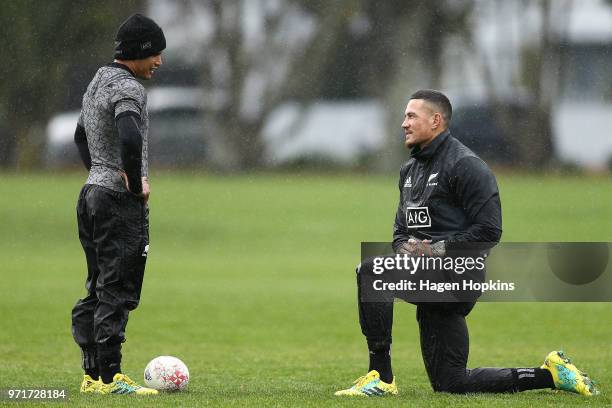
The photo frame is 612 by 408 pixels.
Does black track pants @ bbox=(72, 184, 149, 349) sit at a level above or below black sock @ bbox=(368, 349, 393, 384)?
above

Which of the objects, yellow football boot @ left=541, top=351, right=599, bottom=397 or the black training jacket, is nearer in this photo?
the black training jacket

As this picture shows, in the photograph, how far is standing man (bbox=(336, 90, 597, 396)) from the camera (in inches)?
248

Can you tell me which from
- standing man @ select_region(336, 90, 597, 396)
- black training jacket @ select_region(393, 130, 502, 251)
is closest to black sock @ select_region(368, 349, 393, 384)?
standing man @ select_region(336, 90, 597, 396)

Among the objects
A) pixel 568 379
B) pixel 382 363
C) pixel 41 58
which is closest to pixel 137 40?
pixel 382 363

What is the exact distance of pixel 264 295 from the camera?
14.2 metres

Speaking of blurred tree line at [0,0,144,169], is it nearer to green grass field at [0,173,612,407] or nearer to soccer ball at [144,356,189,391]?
green grass field at [0,173,612,407]

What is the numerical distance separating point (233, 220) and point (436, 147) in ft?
53.2

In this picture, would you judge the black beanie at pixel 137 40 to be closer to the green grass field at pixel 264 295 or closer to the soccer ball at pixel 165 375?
the soccer ball at pixel 165 375

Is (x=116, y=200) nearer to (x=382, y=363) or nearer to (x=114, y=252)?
(x=114, y=252)

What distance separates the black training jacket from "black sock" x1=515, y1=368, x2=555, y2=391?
847 millimetres

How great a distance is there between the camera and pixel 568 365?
654 centimetres

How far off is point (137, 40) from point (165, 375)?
191 centimetres

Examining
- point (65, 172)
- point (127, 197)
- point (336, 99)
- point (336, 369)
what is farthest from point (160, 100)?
point (127, 197)

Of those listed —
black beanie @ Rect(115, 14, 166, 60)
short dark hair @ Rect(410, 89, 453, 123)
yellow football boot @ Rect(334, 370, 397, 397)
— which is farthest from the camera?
short dark hair @ Rect(410, 89, 453, 123)
